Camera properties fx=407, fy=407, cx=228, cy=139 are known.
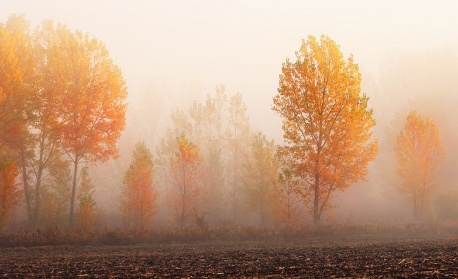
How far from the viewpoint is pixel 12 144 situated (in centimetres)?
3000

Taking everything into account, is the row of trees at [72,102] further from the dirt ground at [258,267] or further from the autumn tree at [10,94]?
the dirt ground at [258,267]

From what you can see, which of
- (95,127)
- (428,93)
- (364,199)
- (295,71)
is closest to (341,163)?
(295,71)

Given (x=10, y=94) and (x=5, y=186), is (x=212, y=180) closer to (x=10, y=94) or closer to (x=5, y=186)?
(x=10, y=94)

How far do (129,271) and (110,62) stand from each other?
2304 cm

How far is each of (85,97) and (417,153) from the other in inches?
1200

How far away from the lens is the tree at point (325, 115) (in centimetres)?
2542

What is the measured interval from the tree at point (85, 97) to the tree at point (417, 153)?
26527mm

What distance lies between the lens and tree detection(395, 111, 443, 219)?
38750 mm

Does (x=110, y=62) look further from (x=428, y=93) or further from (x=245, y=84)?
(x=245, y=84)

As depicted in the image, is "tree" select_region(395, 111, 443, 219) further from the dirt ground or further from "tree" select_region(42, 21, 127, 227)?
the dirt ground

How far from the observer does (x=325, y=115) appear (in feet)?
84.5

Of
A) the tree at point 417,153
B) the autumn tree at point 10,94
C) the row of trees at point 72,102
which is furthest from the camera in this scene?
the tree at point 417,153

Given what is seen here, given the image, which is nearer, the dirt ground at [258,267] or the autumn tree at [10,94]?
the dirt ground at [258,267]

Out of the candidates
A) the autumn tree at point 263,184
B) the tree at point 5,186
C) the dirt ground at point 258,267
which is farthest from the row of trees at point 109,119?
the dirt ground at point 258,267
